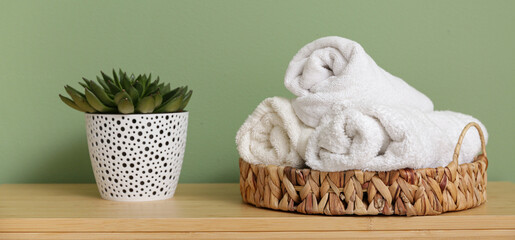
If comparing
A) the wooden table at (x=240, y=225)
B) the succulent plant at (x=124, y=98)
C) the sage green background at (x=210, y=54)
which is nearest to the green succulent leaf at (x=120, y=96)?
the succulent plant at (x=124, y=98)

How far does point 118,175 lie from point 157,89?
0.16m

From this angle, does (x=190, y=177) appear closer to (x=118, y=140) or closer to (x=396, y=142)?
(x=118, y=140)

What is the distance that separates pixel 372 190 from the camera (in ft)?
2.47

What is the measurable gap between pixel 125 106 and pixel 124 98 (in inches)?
Answer: 0.7

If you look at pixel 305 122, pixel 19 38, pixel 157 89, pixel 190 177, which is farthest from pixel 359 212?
pixel 19 38

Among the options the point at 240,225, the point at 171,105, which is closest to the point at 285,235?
the point at 240,225

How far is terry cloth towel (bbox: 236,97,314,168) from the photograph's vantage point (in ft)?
2.69

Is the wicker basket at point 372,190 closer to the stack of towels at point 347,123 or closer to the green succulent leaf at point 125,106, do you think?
the stack of towels at point 347,123

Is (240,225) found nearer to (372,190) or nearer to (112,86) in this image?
(372,190)

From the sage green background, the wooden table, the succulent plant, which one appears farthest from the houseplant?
the sage green background

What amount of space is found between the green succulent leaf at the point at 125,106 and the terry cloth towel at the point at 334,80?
0.25 metres

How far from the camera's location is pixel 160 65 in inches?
46.4

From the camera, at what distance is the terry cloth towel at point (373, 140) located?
0.72 metres

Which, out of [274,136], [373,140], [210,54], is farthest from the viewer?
[210,54]
